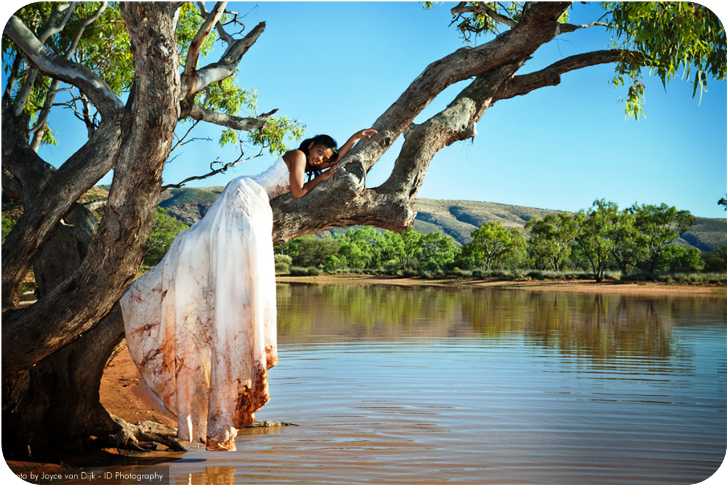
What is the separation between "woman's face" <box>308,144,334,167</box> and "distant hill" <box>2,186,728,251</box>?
48.0m

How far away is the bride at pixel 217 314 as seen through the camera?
3.08 m

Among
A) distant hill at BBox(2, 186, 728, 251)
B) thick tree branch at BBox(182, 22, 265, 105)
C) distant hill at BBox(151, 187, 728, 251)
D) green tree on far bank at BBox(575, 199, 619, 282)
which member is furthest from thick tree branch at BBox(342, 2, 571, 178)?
distant hill at BBox(151, 187, 728, 251)

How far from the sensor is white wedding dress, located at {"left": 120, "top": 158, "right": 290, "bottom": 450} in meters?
3.08

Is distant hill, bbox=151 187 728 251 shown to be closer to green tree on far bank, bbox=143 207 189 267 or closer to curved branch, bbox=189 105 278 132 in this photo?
green tree on far bank, bbox=143 207 189 267

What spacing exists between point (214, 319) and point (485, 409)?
3.07 m

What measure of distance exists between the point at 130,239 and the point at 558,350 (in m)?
6.75

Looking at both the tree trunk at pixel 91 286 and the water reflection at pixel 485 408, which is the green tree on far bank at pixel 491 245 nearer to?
the water reflection at pixel 485 408

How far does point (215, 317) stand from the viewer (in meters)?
3.07

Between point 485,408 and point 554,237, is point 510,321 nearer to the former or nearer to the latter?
point 485,408

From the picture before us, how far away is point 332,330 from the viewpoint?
33.0 feet

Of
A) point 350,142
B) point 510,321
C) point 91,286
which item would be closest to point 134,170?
point 91,286

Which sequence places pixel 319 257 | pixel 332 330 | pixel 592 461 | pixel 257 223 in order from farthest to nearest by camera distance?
pixel 319 257, pixel 332 330, pixel 592 461, pixel 257 223

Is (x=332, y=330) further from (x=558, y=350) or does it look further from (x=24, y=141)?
(x=24, y=141)

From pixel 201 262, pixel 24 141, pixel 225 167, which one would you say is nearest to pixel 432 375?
pixel 225 167
